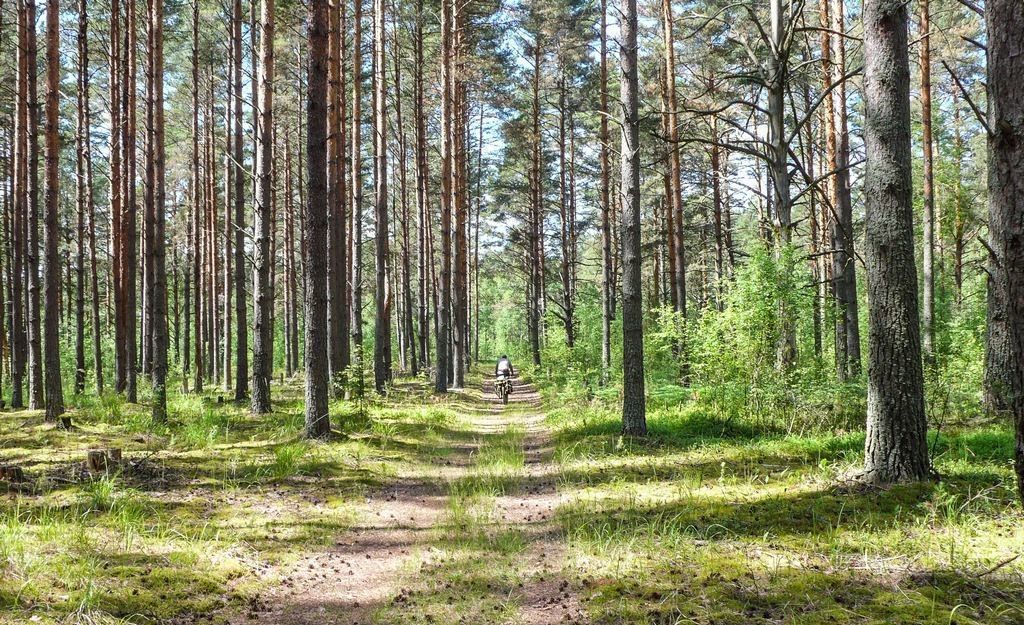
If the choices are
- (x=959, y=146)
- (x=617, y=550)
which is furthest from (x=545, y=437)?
(x=959, y=146)

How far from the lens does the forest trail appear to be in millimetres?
3955

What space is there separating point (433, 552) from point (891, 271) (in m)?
4.94

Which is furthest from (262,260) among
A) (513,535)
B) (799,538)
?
(799,538)

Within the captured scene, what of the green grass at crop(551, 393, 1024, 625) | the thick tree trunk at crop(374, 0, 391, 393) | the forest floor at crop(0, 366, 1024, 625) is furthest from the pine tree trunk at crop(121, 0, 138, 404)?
the green grass at crop(551, 393, 1024, 625)

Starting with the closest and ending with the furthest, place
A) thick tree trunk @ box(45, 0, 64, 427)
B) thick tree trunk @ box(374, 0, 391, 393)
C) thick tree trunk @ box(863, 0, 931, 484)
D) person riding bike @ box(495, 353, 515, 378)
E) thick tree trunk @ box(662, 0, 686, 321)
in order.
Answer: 1. thick tree trunk @ box(863, 0, 931, 484)
2. thick tree trunk @ box(45, 0, 64, 427)
3. thick tree trunk @ box(374, 0, 391, 393)
4. thick tree trunk @ box(662, 0, 686, 321)
5. person riding bike @ box(495, 353, 515, 378)

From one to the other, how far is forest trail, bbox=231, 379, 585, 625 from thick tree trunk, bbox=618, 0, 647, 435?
1.79m

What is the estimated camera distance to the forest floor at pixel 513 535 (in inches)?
142

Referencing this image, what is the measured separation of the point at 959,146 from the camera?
19.7 metres

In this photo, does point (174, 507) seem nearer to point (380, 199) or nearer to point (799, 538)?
point (799, 538)

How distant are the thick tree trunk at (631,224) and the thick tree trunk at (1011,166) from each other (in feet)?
20.0

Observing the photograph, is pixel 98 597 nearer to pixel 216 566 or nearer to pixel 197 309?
pixel 216 566

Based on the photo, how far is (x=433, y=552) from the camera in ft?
17.0

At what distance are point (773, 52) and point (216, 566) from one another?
10.5 m

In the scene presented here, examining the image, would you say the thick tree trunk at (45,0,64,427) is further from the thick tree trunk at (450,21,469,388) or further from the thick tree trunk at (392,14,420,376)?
the thick tree trunk at (450,21,469,388)
